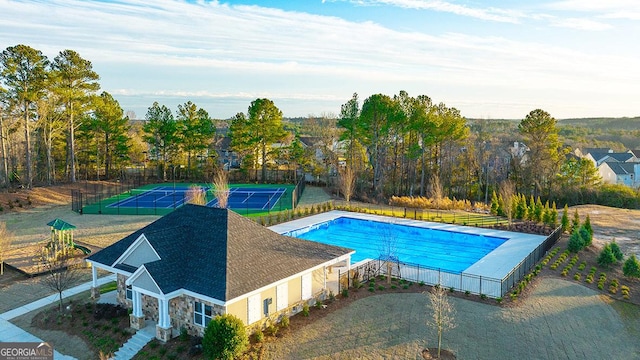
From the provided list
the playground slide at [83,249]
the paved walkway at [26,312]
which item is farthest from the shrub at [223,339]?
the playground slide at [83,249]

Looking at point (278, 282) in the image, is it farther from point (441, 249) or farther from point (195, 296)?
point (441, 249)

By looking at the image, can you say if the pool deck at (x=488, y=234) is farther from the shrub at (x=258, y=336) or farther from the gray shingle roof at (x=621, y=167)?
the gray shingle roof at (x=621, y=167)

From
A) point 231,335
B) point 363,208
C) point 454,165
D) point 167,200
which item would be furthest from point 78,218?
point 454,165

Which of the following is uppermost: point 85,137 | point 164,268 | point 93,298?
point 85,137

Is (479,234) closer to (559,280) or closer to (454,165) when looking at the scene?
(559,280)

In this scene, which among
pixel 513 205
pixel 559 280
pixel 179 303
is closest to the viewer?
pixel 179 303

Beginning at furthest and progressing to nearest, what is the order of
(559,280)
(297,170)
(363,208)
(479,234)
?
(297,170) → (363,208) → (479,234) → (559,280)

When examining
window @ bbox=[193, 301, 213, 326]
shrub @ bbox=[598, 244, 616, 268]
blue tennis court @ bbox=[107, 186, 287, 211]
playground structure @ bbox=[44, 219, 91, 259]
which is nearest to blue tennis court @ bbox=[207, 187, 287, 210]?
blue tennis court @ bbox=[107, 186, 287, 211]
